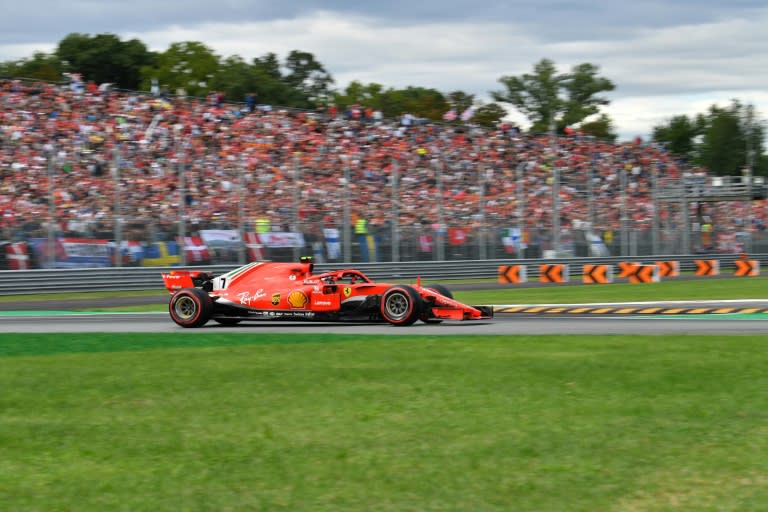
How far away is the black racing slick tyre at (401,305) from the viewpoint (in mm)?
15445

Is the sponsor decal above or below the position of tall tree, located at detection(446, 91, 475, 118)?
below

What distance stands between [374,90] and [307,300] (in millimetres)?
72972

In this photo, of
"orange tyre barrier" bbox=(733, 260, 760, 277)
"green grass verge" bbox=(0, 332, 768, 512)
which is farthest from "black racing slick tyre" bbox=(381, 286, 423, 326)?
"orange tyre barrier" bbox=(733, 260, 760, 277)

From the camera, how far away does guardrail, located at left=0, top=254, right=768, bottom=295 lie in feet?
87.2

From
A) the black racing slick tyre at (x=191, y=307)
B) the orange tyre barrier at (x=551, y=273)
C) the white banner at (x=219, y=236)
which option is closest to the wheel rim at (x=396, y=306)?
the black racing slick tyre at (x=191, y=307)

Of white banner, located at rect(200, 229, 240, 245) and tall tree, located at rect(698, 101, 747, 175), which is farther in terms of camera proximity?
tall tree, located at rect(698, 101, 747, 175)

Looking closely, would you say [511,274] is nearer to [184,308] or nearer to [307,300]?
[307,300]

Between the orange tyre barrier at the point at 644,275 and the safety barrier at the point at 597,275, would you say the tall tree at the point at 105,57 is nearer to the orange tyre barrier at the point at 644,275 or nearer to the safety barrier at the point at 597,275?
the safety barrier at the point at 597,275

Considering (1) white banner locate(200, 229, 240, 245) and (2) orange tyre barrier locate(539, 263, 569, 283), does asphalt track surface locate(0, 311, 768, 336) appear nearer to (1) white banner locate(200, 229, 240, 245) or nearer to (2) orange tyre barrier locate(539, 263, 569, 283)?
(1) white banner locate(200, 229, 240, 245)

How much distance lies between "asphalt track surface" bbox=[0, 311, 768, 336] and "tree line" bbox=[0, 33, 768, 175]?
42306 millimetres

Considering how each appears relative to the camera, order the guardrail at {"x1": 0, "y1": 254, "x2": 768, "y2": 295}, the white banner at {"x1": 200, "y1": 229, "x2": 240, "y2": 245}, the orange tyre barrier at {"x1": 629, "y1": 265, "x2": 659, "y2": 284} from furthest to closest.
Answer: the orange tyre barrier at {"x1": 629, "y1": 265, "x2": 659, "y2": 284} < the white banner at {"x1": 200, "y1": 229, "x2": 240, "y2": 245} < the guardrail at {"x1": 0, "y1": 254, "x2": 768, "y2": 295}

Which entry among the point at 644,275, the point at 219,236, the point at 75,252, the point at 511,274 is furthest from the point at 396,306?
the point at 644,275

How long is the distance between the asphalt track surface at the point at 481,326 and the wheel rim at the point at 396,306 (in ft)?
Result: 0.81

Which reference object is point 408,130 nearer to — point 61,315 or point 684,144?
point 61,315
